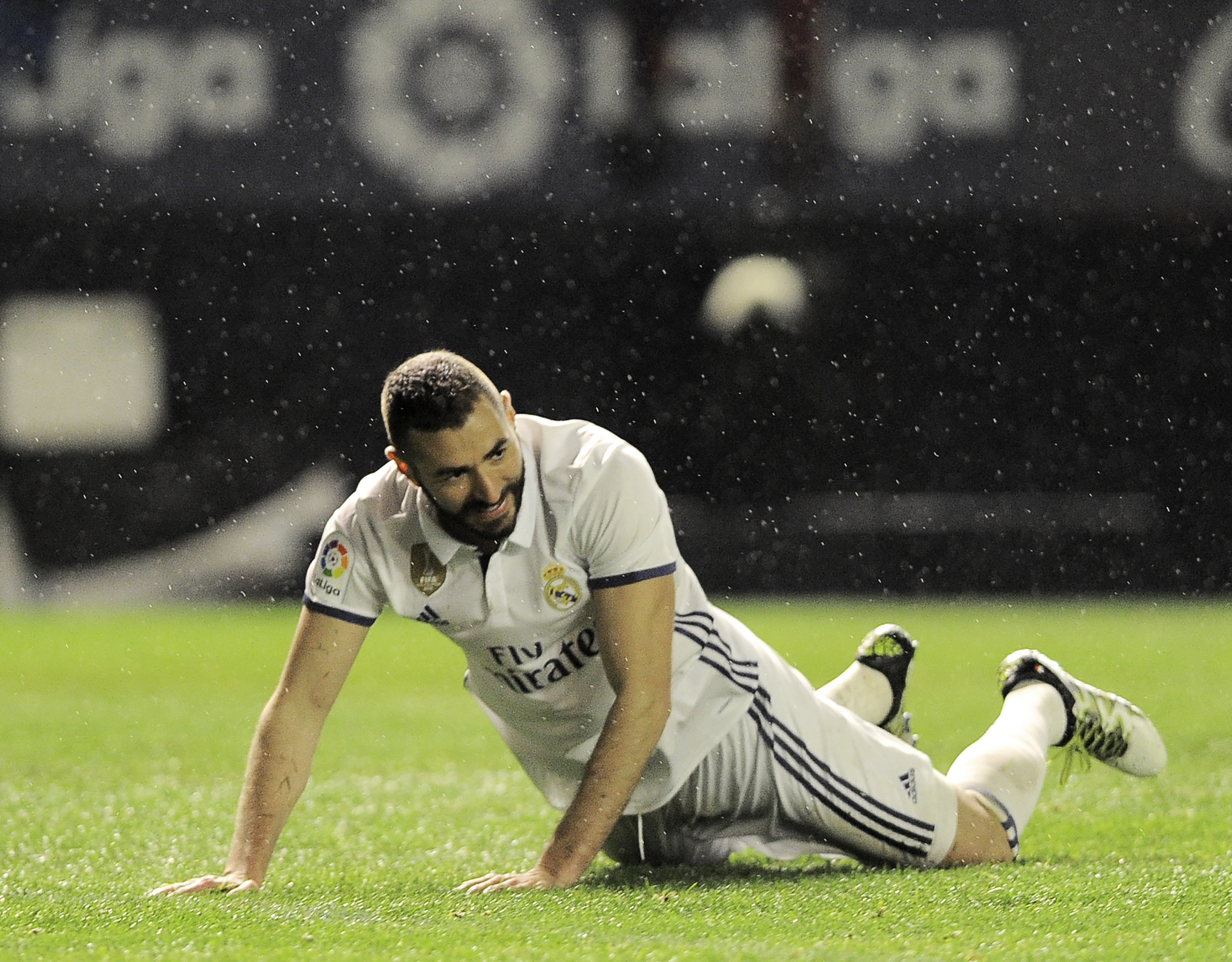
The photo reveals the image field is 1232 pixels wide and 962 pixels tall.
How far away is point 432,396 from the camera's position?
2580mm

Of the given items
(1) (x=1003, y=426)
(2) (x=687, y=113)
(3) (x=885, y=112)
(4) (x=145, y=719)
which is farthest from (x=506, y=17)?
(4) (x=145, y=719)

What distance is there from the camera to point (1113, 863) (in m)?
3.27

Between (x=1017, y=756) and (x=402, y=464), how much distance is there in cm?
154

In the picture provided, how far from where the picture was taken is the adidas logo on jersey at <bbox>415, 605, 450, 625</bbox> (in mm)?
2875

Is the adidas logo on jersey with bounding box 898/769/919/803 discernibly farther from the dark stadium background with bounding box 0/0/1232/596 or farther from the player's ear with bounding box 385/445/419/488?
the dark stadium background with bounding box 0/0/1232/596

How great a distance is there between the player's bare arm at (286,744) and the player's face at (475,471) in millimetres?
303

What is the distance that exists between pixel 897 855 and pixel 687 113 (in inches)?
334

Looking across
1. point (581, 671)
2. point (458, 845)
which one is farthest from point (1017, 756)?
point (458, 845)

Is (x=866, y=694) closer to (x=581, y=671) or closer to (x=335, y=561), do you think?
(x=581, y=671)

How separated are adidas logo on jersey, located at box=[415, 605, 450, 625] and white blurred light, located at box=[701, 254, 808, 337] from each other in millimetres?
10464

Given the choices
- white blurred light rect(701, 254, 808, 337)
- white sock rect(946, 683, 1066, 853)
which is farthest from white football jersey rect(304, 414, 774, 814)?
white blurred light rect(701, 254, 808, 337)

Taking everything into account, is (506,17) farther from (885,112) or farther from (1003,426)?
(1003,426)

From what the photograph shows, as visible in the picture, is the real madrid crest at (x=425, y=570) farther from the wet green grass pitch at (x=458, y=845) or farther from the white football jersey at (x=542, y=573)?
the wet green grass pitch at (x=458, y=845)

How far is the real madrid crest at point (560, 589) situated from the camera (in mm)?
2830
